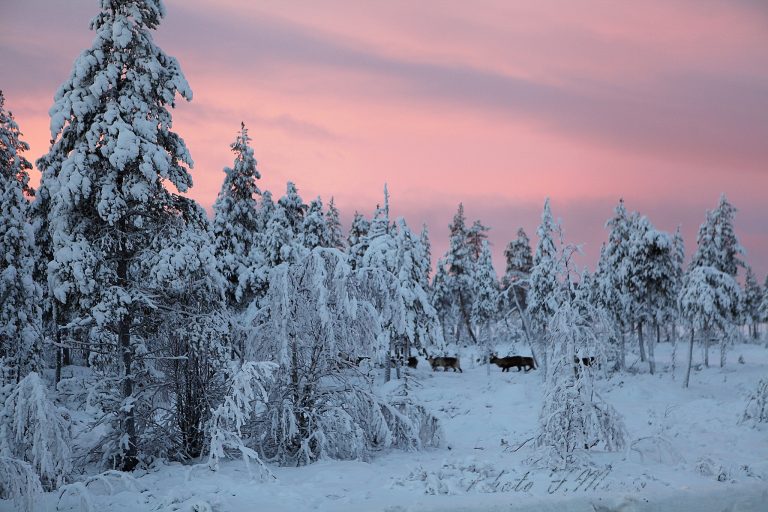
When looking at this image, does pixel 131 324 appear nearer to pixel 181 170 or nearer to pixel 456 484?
pixel 181 170

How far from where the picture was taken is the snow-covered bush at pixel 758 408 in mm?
18172

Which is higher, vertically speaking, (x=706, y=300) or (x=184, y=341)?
(x=706, y=300)

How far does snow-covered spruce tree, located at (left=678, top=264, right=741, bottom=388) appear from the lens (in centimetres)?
2850

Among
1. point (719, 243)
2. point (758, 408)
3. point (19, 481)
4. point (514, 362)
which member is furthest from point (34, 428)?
point (719, 243)

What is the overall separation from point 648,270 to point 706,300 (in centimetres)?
706

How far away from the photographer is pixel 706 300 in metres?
28.1

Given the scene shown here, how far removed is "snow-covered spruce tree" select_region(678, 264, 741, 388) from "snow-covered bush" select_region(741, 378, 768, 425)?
10158mm

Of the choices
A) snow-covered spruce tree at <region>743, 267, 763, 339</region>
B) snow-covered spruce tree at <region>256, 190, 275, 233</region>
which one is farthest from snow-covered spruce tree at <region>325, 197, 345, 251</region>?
snow-covered spruce tree at <region>743, 267, 763, 339</region>

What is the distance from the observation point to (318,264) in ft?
44.7

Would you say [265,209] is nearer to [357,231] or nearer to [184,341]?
[357,231]

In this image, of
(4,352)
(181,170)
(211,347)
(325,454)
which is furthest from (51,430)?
(4,352)

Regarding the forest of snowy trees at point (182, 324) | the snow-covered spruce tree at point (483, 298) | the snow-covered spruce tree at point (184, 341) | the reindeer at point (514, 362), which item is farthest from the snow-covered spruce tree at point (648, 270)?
the snow-covered spruce tree at point (184, 341)

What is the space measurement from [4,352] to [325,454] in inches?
588

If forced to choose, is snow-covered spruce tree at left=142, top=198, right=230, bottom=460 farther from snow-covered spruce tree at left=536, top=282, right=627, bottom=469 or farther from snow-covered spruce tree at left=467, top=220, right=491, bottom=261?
snow-covered spruce tree at left=467, top=220, right=491, bottom=261
